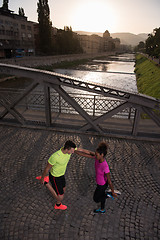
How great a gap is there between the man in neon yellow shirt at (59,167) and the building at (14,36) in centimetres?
5333

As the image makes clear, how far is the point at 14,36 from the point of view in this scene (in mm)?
53688

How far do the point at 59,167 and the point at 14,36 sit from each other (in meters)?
60.9

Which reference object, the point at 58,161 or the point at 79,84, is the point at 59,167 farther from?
the point at 79,84

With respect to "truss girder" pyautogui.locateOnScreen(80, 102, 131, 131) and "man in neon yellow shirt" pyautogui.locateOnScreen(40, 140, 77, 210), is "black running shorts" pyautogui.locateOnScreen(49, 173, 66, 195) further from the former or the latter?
"truss girder" pyautogui.locateOnScreen(80, 102, 131, 131)

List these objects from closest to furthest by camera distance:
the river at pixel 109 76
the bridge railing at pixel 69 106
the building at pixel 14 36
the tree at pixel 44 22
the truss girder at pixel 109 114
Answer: the truss girder at pixel 109 114 → the bridge railing at pixel 69 106 → the river at pixel 109 76 → the building at pixel 14 36 → the tree at pixel 44 22

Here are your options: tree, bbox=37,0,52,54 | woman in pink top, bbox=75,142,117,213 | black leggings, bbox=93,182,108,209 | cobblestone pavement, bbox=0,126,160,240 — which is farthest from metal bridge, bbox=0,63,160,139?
tree, bbox=37,0,52,54

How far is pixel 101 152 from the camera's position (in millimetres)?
3453

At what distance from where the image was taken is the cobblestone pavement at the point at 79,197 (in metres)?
3.50

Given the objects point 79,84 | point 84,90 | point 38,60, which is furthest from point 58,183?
point 38,60

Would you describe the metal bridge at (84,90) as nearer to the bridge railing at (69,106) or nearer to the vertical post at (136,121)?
the vertical post at (136,121)

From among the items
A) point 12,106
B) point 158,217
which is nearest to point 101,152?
point 158,217

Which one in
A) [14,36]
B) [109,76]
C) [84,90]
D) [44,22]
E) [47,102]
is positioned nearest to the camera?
[84,90]

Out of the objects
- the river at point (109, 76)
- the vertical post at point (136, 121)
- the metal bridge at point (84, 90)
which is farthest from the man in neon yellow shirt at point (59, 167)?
the river at point (109, 76)

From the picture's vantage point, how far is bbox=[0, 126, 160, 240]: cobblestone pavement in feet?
11.5
